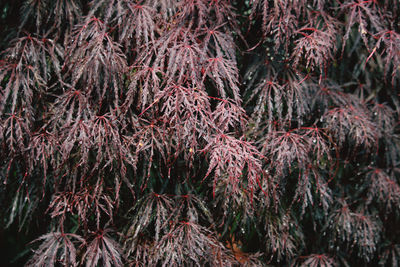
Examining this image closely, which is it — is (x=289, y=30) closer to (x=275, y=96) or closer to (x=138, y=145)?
(x=275, y=96)

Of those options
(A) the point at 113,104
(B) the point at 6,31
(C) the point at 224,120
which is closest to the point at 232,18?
(C) the point at 224,120

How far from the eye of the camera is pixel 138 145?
1294 millimetres

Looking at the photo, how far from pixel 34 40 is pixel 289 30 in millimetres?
989

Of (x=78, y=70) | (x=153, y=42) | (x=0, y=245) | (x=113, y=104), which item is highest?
(x=153, y=42)

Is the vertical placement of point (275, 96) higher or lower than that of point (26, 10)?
lower

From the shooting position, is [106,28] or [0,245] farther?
[0,245]

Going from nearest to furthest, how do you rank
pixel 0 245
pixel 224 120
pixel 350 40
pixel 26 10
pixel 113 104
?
1. pixel 224 120
2. pixel 113 104
3. pixel 26 10
4. pixel 350 40
5. pixel 0 245

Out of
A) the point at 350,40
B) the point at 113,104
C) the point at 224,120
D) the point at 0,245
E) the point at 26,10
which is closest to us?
the point at 224,120

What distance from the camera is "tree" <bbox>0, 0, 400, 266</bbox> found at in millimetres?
1292

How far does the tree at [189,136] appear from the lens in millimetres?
1292

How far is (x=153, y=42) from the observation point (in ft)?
4.42

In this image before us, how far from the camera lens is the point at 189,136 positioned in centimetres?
123

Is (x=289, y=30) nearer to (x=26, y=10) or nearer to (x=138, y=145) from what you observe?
(x=138, y=145)

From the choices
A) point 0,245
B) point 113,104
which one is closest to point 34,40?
point 113,104
